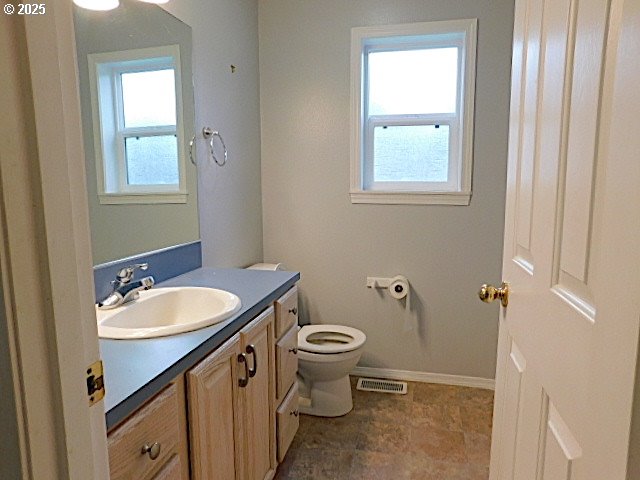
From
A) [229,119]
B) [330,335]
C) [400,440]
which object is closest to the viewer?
[400,440]

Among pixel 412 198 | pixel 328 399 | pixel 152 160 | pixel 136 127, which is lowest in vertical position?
pixel 328 399

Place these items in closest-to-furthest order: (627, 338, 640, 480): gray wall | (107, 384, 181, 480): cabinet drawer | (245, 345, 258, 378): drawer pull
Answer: (627, 338, 640, 480): gray wall
(107, 384, 181, 480): cabinet drawer
(245, 345, 258, 378): drawer pull

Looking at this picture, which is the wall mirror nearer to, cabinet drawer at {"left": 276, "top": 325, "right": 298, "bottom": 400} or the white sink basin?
the white sink basin

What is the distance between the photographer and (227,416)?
1247mm

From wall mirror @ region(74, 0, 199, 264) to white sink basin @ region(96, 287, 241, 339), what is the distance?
206 millimetres

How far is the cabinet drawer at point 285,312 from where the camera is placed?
165 centimetres

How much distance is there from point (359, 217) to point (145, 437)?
1923mm

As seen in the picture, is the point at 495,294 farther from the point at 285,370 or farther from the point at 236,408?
the point at 285,370

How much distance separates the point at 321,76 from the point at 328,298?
55.0 inches

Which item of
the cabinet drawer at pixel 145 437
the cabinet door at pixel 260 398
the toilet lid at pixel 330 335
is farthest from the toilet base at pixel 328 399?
the cabinet drawer at pixel 145 437

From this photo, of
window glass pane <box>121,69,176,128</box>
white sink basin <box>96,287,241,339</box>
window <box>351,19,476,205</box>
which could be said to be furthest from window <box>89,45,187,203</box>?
window <box>351,19,476,205</box>

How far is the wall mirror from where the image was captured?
4.66 feet

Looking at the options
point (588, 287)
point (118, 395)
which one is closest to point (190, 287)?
point (118, 395)

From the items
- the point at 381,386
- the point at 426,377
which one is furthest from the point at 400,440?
the point at 426,377
